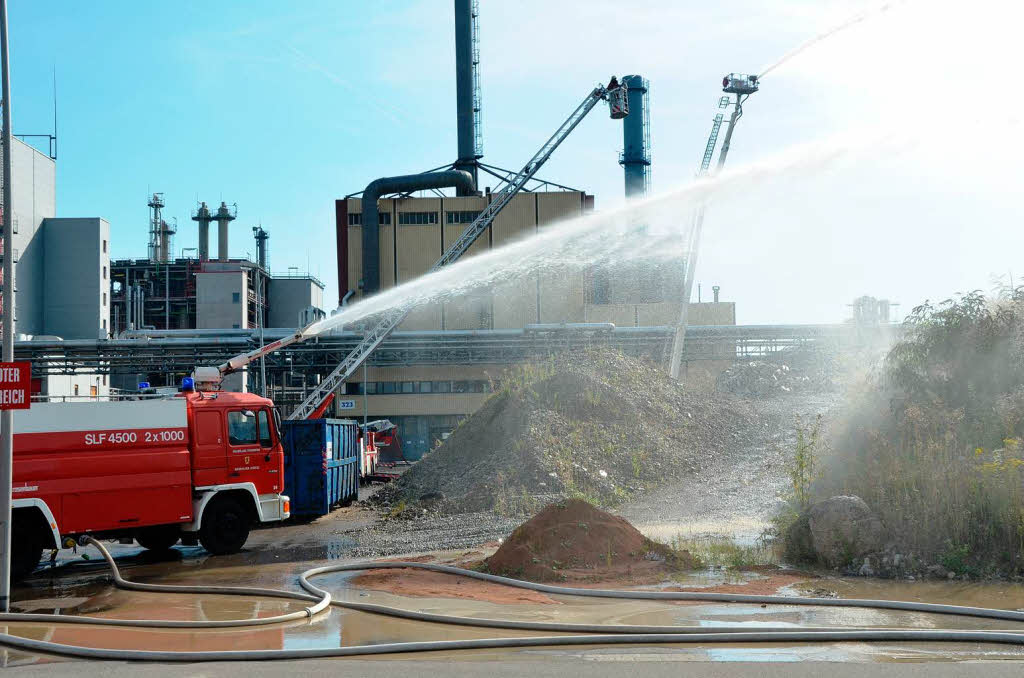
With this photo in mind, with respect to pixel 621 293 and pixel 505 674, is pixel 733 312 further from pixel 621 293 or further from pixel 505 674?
pixel 505 674

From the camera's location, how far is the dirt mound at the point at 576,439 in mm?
21047

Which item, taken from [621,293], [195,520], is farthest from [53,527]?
[621,293]

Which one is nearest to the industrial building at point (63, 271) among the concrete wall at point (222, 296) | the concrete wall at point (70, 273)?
the concrete wall at point (70, 273)

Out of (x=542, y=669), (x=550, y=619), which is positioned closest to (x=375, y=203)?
(x=550, y=619)

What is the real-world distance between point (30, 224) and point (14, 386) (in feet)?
176

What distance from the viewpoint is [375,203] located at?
2071 inches

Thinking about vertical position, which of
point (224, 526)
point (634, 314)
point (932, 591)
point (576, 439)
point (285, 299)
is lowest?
point (932, 591)

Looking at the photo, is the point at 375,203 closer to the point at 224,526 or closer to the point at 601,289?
the point at 601,289

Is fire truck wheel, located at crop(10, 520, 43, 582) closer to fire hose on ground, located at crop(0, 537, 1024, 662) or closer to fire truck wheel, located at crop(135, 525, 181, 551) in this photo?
fire truck wheel, located at crop(135, 525, 181, 551)

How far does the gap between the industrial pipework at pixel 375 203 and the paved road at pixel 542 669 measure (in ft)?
147

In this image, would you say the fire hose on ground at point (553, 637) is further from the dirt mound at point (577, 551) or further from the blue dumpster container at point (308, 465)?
the blue dumpster container at point (308, 465)

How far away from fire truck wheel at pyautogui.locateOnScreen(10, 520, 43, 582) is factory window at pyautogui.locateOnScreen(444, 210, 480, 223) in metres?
41.9

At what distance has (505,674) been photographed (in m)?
7.50

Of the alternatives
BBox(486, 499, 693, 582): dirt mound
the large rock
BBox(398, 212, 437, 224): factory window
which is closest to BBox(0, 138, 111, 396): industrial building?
BBox(398, 212, 437, 224): factory window
